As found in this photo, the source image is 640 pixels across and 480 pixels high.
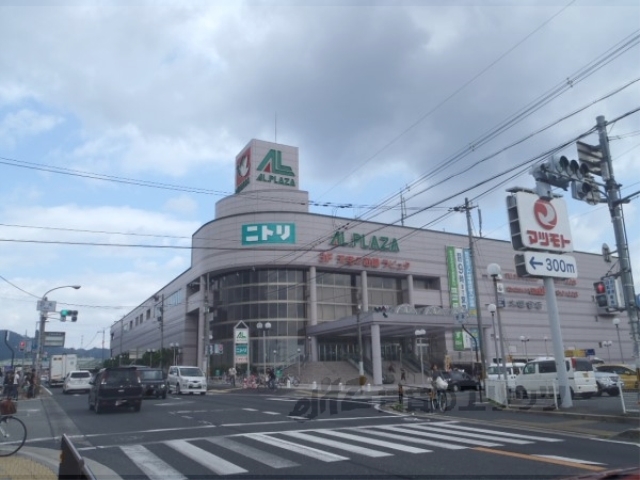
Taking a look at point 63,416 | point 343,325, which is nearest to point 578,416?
point 63,416

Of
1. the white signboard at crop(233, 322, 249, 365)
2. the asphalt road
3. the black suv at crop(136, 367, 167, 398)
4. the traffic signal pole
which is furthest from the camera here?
the white signboard at crop(233, 322, 249, 365)

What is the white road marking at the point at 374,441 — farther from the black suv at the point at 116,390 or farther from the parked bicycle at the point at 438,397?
the black suv at the point at 116,390

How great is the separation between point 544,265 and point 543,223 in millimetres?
1620

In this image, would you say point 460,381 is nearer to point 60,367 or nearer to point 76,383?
point 76,383

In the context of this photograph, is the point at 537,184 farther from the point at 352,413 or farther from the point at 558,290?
the point at 558,290

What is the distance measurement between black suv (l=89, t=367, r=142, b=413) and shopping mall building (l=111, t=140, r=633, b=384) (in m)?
28.2

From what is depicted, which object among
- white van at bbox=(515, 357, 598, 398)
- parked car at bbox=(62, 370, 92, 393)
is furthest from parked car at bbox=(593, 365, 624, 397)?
parked car at bbox=(62, 370, 92, 393)

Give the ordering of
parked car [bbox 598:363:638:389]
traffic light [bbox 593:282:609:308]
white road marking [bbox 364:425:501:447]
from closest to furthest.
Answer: white road marking [bbox 364:425:501:447] → traffic light [bbox 593:282:609:308] → parked car [bbox 598:363:638:389]

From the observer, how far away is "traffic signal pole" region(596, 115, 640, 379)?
1411 cm

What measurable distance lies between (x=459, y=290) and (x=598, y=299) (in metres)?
50.7

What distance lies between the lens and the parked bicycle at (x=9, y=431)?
10695 millimetres

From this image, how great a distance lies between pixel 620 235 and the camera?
48.8 ft

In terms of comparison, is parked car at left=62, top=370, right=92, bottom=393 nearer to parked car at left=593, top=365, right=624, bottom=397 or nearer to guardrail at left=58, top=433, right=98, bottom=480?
parked car at left=593, top=365, right=624, bottom=397

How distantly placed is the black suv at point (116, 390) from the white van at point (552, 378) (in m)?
16.0
